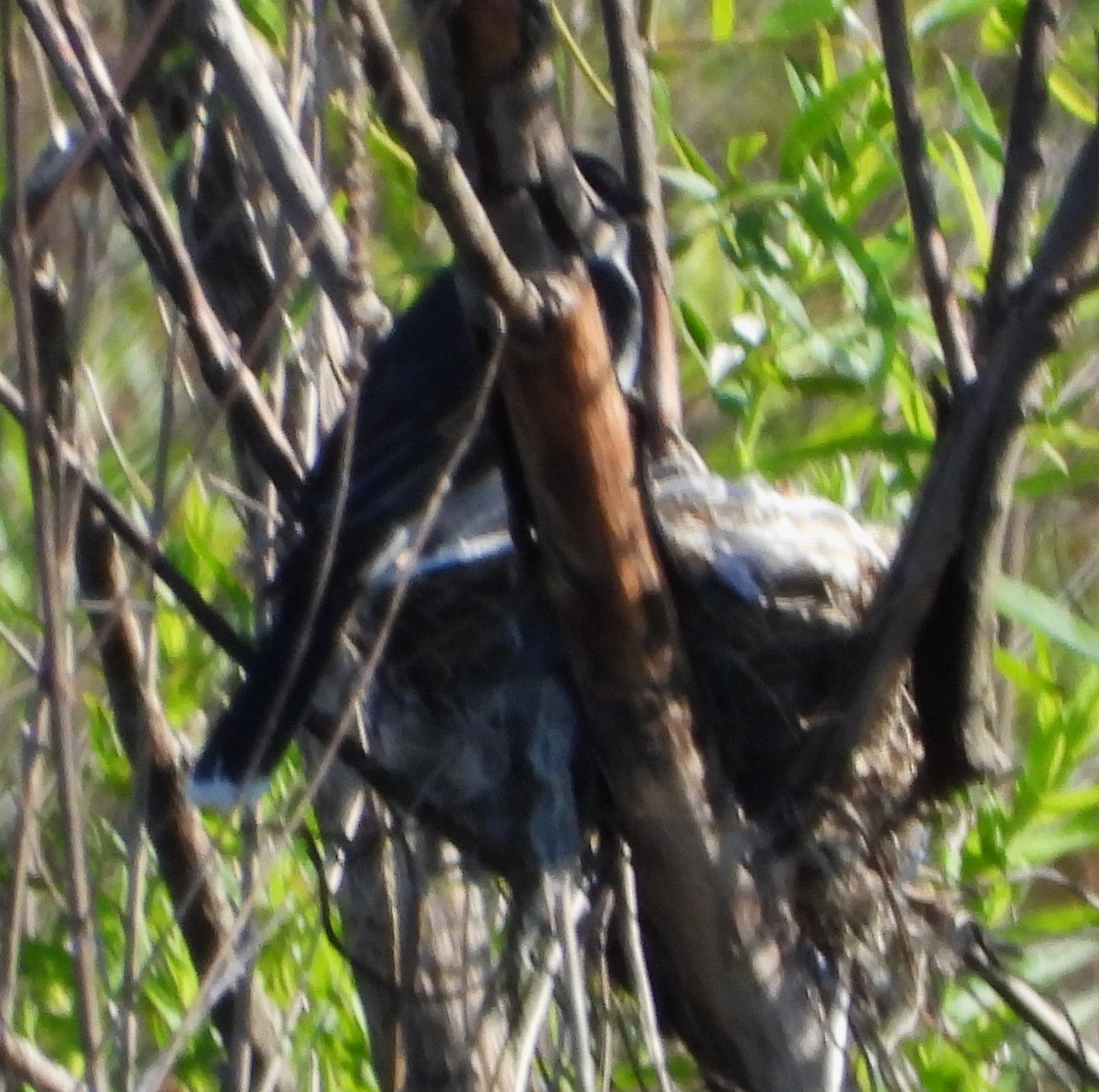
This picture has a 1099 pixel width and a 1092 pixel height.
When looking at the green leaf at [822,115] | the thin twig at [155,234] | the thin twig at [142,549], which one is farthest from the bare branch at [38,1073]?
the green leaf at [822,115]

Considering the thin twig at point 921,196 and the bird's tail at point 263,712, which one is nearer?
the thin twig at point 921,196

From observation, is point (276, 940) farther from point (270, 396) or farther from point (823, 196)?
point (823, 196)

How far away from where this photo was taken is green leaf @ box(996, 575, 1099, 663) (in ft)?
5.61

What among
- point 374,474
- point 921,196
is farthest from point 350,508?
point 921,196

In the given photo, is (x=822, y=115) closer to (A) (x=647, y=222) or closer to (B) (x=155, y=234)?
(A) (x=647, y=222)

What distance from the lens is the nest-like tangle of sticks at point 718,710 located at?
161 centimetres

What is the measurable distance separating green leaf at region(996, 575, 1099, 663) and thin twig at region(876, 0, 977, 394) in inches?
13.3

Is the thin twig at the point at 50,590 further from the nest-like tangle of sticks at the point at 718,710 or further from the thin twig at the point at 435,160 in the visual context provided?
the nest-like tangle of sticks at the point at 718,710

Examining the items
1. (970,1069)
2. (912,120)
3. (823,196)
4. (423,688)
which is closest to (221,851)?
(423,688)

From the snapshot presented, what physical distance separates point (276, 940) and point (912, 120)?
1.06 metres

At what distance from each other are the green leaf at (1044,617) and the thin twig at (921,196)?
0.34m

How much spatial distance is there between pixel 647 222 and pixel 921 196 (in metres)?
0.44

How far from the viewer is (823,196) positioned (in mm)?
1937

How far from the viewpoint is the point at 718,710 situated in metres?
1.66
